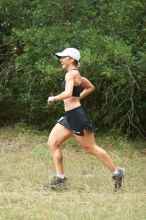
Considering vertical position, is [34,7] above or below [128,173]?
above

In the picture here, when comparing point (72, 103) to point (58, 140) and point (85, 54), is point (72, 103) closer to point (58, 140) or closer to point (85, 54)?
point (58, 140)

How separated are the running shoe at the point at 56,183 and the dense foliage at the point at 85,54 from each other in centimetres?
336

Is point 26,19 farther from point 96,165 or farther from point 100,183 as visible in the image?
point 100,183

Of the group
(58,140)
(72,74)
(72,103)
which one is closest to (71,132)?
(58,140)

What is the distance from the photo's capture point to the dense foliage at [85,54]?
1006 cm

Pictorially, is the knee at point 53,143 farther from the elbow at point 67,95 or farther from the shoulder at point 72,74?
the shoulder at point 72,74

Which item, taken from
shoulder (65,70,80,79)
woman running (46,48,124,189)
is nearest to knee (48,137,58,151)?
woman running (46,48,124,189)

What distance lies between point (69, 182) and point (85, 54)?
10.5ft

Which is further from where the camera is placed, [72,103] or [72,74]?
[72,103]

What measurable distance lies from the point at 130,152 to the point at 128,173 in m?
2.12

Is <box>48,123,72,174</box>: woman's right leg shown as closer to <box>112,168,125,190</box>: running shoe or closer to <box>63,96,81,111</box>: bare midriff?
<box>63,96,81,111</box>: bare midriff

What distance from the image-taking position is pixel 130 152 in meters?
10.3

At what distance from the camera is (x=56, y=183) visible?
671 centimetres

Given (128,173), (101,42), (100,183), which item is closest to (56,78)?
(101,42)
